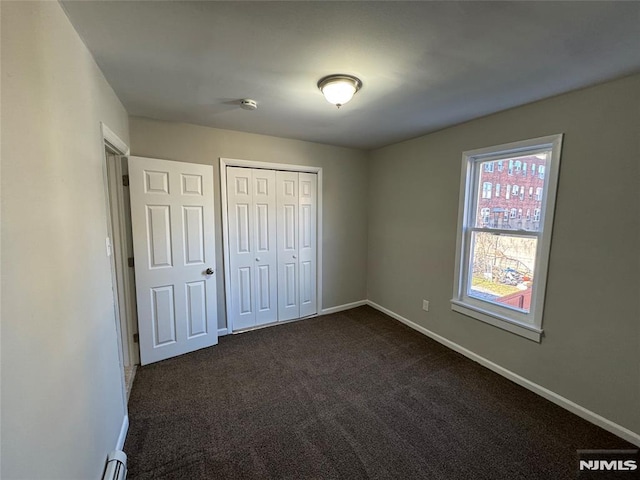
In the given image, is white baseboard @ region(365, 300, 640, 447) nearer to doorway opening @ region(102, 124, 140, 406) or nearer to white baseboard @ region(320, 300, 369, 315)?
white baseboard @ region(320, 300, 369, 315)

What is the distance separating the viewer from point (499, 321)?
2.46m

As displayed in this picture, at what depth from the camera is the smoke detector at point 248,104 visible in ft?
7.08

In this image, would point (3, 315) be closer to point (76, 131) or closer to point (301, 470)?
point (76, 131)

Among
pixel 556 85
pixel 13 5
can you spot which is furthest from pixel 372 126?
pixel 13 5

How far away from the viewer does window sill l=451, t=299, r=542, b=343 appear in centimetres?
222

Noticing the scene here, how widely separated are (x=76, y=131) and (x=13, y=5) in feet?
1.93

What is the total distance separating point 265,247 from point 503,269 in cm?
256

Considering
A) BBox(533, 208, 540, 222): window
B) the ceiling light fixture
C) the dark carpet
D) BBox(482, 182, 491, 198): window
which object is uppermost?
the ceiling light fixture

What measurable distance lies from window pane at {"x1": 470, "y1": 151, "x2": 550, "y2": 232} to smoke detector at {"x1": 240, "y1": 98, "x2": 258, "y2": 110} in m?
2.22

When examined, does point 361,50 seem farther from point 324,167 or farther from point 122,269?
point 122,269

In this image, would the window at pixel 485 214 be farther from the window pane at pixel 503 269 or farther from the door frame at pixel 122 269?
the door frame at pixel 122 269

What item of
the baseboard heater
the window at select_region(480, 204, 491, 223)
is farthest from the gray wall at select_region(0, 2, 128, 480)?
the window at select_region(480, 204, 491, 223)

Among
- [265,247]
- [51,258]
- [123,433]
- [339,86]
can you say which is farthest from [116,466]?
[339,86]

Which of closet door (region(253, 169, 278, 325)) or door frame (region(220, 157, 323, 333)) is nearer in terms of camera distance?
door frame (region(220, 157, 323, 333))
